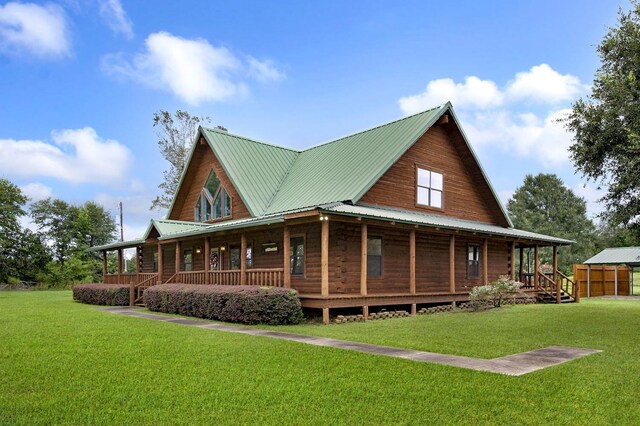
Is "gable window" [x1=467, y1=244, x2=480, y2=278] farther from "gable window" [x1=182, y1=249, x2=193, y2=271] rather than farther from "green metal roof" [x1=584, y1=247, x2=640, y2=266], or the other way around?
"green metal roof" [x1=584, y1=247, x2=640, y2=266]

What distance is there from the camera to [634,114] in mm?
16859

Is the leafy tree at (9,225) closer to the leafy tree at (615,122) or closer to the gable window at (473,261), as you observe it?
the gable window at (473,261)

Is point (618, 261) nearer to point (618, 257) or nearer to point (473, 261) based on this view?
point (618, 257)

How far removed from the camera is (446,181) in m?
24.8

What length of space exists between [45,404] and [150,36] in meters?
17.8

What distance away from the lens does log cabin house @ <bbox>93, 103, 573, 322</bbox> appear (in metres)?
19.1

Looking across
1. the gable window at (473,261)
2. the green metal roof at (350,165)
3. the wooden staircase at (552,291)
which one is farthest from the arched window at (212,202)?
the wooden staircase at (552,291)

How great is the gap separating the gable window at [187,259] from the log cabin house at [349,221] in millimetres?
62

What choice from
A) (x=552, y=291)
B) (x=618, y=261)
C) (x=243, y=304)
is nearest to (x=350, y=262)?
(x=243, y=304)

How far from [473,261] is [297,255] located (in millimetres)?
9452

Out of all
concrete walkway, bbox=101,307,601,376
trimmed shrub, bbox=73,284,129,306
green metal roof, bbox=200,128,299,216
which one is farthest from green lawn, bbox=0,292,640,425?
trimmed shrub, bbox=73,284,129,306

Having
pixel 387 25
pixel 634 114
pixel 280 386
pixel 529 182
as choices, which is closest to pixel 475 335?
pixel 280 386

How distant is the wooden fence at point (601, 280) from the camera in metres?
36.1

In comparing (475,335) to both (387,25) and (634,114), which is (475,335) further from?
(387,25)
